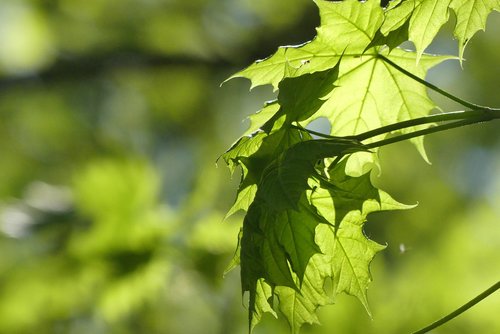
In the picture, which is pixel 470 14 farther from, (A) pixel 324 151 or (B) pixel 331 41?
(A) pixel 324 151

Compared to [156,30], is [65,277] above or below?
below

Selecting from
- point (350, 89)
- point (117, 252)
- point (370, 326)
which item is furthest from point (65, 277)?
point (350, 89)

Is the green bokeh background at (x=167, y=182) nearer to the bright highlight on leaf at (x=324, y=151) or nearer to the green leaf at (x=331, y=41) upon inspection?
the bright highlight on leaf at (x=324, y=151)

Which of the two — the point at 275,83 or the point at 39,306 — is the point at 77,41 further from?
the point at 275,83

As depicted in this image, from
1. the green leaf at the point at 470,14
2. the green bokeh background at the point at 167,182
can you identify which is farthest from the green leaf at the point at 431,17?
the green bokeh background at the point at 167,182

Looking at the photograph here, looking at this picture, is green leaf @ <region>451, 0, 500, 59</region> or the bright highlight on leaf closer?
the bright highlight on leaf

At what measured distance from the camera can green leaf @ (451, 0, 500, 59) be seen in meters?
1.22

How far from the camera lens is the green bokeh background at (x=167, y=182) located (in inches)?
97.3

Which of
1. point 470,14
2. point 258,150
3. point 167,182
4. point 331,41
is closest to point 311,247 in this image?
point 258,150

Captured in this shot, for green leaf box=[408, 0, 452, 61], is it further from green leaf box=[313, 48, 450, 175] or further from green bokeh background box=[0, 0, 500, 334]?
green bokeh background box=[0, 0, 500, 334]

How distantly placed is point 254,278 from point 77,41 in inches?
187

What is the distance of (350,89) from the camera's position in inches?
52.2

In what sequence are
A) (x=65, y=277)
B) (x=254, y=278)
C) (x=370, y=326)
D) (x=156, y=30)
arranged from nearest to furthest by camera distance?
(x=254, y=278), (x=370, y=326), (x=65, y=277), (x=156, y=30)

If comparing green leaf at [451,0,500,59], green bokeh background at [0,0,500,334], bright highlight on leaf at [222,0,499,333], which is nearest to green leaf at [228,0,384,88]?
bright highlight on leaf at [222,0,499,333]
